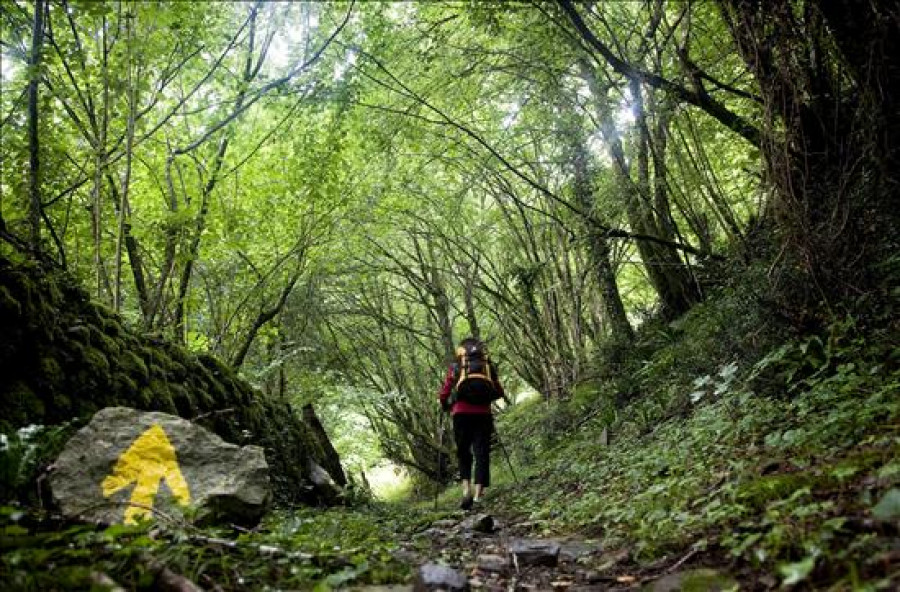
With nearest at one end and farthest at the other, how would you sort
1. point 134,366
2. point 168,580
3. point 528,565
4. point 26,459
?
point 168,580
point 26,459
point 528,565
point 134,366

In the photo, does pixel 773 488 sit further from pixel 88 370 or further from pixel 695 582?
pixel 88 370

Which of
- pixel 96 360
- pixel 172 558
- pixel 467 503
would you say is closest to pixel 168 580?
pixel 172 558

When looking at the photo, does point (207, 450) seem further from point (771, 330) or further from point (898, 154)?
point (898, 154)

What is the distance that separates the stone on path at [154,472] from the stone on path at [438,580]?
44.4 inches

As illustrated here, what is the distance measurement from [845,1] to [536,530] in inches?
179

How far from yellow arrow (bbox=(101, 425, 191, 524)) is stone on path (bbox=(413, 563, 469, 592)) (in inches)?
58.0

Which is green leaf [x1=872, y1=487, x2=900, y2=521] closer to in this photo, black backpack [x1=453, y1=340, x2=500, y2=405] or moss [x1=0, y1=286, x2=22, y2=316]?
moss [x1=0, y1=286, x2=22, y2=316]

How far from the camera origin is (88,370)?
4383 millimetres

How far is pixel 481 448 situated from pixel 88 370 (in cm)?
403

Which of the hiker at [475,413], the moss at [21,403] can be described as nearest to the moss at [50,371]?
the moss at [21,403]

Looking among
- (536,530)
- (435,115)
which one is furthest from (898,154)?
(435,115)

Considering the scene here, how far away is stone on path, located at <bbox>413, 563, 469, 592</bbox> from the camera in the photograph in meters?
2.73

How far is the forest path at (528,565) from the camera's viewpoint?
276 centimetres

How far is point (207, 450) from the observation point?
3.98 meters
